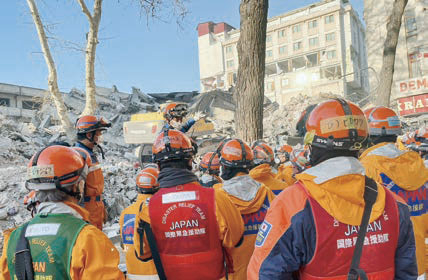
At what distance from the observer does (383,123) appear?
349cm

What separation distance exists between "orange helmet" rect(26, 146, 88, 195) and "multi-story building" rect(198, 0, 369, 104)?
38.3 metres

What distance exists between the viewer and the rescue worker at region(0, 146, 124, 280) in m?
1.88

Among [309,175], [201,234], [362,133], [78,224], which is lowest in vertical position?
[201,234]

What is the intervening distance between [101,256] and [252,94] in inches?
157

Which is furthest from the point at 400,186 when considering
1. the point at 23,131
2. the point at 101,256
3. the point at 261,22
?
the point at 23,131

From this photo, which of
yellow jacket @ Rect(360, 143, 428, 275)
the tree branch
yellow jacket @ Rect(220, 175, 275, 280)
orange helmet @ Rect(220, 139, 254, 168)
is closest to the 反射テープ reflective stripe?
yellow jacket @ Rect(220, 175, 275, 280)

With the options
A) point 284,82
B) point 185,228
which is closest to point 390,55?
point 185,228

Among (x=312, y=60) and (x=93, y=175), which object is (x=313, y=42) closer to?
(x=312, y=60)

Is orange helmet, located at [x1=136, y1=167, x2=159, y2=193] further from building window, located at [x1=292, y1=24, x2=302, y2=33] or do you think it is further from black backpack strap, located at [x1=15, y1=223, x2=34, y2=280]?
building window, located at [x1=292, y1=24, x2=302, y2=33]

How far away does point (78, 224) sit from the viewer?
1972 mm

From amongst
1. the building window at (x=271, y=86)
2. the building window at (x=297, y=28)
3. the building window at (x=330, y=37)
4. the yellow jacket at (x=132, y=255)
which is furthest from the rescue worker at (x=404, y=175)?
the building window at (x=297, y=28)

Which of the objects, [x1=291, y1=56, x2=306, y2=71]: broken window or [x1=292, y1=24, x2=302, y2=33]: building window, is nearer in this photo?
[x1=292, y1=24, x2=302, y2=33]: building window

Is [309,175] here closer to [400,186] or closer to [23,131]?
[400,186]

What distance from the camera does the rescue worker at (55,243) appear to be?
6.18 feet
